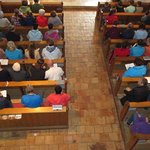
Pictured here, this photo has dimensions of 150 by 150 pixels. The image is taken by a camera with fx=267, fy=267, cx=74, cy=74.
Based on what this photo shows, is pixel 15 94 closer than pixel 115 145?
No

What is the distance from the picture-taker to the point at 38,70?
5.30 metres

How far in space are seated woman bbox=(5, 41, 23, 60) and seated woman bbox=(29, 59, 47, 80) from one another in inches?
29.8

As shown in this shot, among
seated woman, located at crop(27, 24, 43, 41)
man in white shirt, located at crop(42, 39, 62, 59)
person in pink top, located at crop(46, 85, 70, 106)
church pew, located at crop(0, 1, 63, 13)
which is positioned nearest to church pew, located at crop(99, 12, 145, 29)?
church pew, located at crop(0, 1, 63, 13)

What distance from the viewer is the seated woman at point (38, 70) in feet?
17.4

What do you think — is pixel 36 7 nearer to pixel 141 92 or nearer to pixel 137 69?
pixel 137 69

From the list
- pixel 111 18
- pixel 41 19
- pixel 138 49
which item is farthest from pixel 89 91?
pixel 111 18

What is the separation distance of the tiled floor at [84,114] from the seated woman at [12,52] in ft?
4.35

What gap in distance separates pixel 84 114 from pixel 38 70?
51.5 inches

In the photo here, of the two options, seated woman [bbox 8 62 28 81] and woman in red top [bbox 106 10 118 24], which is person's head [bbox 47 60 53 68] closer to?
seated woman [bbox 8 62 28 81]

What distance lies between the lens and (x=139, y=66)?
534 cm

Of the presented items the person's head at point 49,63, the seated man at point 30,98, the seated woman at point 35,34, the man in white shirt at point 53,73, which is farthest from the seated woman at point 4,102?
the seated woman at point 35,34

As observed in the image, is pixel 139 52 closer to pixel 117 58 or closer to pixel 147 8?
pixel 117 58

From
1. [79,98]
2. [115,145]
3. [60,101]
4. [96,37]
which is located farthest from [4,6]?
[115,145]

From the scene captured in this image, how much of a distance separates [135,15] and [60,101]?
4.39 meters
